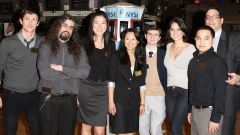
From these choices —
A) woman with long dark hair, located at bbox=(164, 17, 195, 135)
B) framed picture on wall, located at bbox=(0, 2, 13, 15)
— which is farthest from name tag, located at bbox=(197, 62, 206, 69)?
framed picture on wall, located at bbox=(0, 2, 13, 15)

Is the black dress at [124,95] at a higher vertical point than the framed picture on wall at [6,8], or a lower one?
lower

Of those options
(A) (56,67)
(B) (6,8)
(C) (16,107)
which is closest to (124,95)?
(A) (56,67)

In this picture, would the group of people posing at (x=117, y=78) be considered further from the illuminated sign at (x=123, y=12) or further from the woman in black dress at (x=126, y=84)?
the illuminated sign at (x=123, y=12)

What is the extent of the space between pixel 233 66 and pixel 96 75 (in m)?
1.48

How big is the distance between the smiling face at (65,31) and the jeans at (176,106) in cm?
128

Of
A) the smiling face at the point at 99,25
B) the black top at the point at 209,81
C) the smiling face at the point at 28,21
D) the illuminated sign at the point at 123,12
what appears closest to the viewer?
the black top at the point at 209,81

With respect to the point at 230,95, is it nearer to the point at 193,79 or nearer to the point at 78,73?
the point at 193,79

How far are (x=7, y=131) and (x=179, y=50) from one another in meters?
2.05

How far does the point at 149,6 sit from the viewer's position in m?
8.65

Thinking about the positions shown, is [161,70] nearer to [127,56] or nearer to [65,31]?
[127,56]

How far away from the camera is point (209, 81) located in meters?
2.93

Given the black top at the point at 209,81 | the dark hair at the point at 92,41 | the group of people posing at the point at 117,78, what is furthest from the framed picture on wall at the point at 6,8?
the black top at the point at 209,81

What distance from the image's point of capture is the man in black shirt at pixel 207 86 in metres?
2.86

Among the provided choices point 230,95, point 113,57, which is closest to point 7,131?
point 113,57
